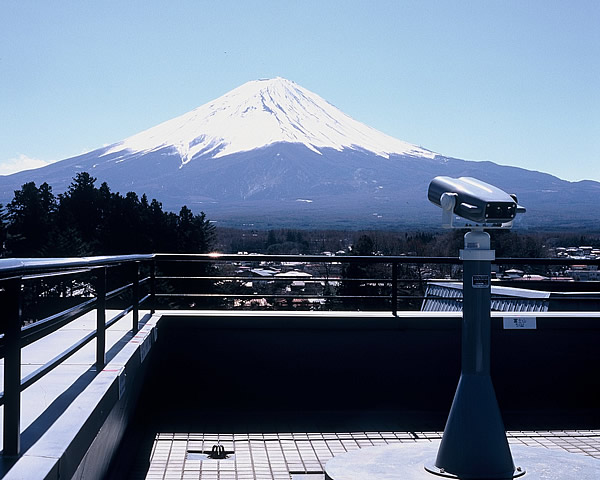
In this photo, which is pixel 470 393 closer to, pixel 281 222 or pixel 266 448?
pixel 266 448

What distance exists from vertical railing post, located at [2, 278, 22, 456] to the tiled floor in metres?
2.73

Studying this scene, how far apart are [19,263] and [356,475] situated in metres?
2.80

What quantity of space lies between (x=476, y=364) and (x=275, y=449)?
6.20 feet

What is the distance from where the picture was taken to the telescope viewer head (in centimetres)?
482

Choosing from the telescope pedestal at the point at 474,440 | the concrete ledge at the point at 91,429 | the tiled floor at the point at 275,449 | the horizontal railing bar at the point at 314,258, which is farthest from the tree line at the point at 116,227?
the telescope pedestal at the point at 474,440

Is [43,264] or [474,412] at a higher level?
[43,264]

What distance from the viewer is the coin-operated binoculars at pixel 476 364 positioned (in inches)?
187

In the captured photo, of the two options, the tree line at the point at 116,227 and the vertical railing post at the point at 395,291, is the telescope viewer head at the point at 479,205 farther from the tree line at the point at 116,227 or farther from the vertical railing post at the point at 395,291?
the tree line at the point at 116,227

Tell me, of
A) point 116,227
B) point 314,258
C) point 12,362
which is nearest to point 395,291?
point 314,258

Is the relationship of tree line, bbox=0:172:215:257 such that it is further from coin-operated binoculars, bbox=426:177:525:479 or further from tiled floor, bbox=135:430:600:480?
coin-operated binoculars, bbox=426:177:525:479

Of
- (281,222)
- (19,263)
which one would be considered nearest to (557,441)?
(19,263)

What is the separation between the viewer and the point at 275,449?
6.18 m

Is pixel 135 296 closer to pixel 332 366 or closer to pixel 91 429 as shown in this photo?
pixel 332 366

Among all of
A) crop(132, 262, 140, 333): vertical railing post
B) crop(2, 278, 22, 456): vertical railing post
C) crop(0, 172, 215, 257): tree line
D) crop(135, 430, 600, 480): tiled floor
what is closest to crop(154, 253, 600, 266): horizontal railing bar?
crop(132, 262, 140, 333): vertical railing post
